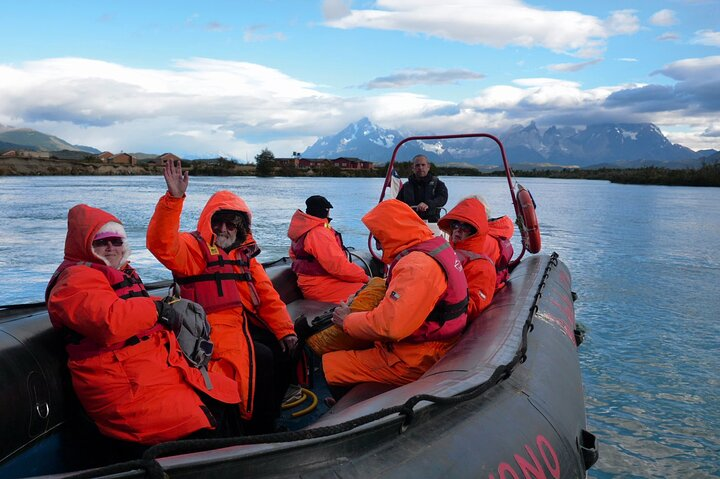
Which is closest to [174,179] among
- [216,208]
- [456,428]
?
[216,208]

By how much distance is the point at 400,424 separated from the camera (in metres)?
1.72

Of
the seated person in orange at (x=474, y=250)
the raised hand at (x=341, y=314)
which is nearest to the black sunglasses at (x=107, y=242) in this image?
the raised hand at (x=341, y=314)

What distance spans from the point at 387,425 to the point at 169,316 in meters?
1.06

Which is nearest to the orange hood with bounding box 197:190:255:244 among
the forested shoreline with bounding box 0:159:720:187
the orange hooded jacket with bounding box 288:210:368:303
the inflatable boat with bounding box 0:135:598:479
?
the inflatable boat with bounding box 0:135:598:479

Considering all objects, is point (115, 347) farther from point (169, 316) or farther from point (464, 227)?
point (464, 227)

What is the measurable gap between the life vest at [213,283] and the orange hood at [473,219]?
134 centimetres

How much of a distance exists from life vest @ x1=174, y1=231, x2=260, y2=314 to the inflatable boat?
2.11ft

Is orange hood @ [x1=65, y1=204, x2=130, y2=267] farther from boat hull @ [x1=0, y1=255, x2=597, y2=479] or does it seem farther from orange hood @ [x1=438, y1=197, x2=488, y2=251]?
orange hood @ [x1=438, y1=197, x2=488, y2=251]

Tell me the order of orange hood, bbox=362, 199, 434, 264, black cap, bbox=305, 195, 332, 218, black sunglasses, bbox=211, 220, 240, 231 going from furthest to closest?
black cap, bbox=305, 195, 332, 218 < black sunglasses, bbox=211, 220, 240, 231 < orange hood, bbox=362, 199, 434, 264

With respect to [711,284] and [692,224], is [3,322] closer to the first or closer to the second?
[711,284]

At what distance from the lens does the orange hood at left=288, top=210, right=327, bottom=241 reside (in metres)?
4.43

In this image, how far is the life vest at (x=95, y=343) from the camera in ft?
6.69

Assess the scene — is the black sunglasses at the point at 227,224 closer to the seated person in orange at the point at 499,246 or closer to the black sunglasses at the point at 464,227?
the black sunglasses at the point at 464,227

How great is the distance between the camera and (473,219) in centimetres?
331
